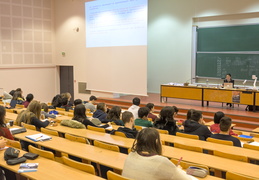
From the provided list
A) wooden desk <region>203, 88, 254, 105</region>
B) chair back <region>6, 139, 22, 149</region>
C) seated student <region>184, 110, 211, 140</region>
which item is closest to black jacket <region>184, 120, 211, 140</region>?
seated student <region>184, 110, 211, 140</region>

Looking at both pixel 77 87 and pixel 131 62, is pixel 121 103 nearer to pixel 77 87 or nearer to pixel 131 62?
pixel 131 62

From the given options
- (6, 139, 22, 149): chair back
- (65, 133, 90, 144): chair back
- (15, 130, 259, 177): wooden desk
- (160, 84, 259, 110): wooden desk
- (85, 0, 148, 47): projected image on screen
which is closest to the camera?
(15, 130, 259, 177): wooden desk

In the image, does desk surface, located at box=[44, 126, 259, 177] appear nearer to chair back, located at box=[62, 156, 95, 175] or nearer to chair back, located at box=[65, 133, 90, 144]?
chair back, located at box=[65, 133, 90, 144]

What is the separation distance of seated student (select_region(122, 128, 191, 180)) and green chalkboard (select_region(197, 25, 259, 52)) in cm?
943

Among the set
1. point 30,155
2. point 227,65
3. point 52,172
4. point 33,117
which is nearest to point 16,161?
point 30,155

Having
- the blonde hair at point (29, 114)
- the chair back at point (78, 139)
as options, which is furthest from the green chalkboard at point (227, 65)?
the chair back at point (78, 139)

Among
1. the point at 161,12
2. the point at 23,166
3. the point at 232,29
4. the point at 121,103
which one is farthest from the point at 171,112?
the point at 161,12

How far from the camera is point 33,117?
18.0 ft

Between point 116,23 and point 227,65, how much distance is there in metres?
4.74

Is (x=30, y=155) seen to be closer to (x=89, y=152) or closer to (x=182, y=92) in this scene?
(x=89, y=152)

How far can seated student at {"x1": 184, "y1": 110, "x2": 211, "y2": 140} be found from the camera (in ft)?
16.5

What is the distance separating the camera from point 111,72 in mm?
12586

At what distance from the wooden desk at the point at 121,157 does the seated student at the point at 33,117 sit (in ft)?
3.88

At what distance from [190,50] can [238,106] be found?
3.39 meters
